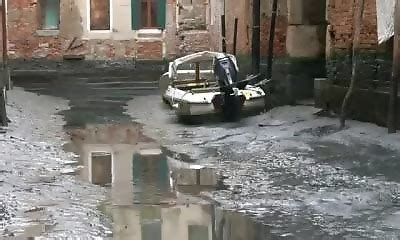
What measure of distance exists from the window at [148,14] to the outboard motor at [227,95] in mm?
12938

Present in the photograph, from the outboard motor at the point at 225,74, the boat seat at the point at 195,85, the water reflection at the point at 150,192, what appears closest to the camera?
the water reflection at the point at 150,192

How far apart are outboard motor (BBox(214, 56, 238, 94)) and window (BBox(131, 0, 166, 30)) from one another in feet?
41.4

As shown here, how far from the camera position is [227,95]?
1473cm

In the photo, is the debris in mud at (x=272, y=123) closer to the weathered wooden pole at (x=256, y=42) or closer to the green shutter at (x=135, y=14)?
the weathered wooden pole at (x=256, y=42)

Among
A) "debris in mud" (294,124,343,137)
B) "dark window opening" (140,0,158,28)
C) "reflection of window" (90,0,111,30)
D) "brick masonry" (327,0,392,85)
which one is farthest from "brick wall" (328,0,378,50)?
"reflection of window" (90,0,111,30)

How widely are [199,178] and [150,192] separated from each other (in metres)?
1.04

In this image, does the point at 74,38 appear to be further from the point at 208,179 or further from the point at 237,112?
the point at 208,179

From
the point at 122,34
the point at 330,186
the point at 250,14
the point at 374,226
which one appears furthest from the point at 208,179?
the point at 122,34

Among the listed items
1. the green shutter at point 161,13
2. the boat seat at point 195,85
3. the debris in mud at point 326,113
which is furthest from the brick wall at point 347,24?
the green shutter at point 161,13

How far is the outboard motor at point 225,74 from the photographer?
14852mm

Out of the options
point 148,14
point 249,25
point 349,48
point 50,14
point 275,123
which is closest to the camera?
point 275,123

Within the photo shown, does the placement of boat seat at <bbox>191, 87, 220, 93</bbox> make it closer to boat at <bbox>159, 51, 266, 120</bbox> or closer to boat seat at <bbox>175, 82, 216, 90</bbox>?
boat at <bbox>159, 51, 266, 120</bbox>

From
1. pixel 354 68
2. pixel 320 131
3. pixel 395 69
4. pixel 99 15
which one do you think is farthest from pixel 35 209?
pixel 99 15

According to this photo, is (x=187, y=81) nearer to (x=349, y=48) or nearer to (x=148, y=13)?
(x=349, y=48)
